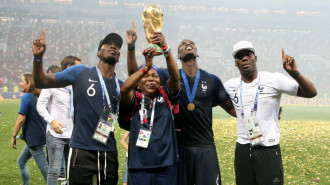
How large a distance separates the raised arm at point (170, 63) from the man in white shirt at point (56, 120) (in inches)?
100

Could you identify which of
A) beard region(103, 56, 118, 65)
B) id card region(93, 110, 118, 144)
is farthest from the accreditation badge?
beard region(103, 56, 118, 65)

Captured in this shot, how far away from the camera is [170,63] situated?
3715mm

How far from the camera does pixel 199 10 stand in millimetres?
83250

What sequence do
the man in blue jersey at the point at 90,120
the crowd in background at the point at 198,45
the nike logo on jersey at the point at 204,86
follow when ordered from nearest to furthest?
the man in blue jersey at the point at 90,120, the nike logo on jersey at the point at 204,86, the crowd in background at the point at 198,45

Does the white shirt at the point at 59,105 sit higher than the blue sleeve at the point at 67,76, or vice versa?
the blue sleeve at the point at 67,76

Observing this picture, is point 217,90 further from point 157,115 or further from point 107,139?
point 107,139

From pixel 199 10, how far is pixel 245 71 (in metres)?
81.0

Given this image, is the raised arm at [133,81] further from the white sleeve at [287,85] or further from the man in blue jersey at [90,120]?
the white sleeve at [287,85]

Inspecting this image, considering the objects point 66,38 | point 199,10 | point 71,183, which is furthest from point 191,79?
point 199,10

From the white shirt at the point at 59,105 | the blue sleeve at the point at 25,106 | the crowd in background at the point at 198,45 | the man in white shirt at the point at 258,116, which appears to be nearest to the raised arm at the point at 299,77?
the man in white shirt at the point at 258,116

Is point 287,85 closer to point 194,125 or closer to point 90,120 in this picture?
point 194,125

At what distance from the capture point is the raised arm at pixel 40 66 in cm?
377

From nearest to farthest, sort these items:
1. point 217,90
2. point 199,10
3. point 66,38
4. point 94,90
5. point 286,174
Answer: point 94,90, point 217,90, point 286,174, point 66,38, point 199,10

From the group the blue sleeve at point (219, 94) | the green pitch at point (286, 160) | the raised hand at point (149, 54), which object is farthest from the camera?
the green pitch at point (286, 160)
